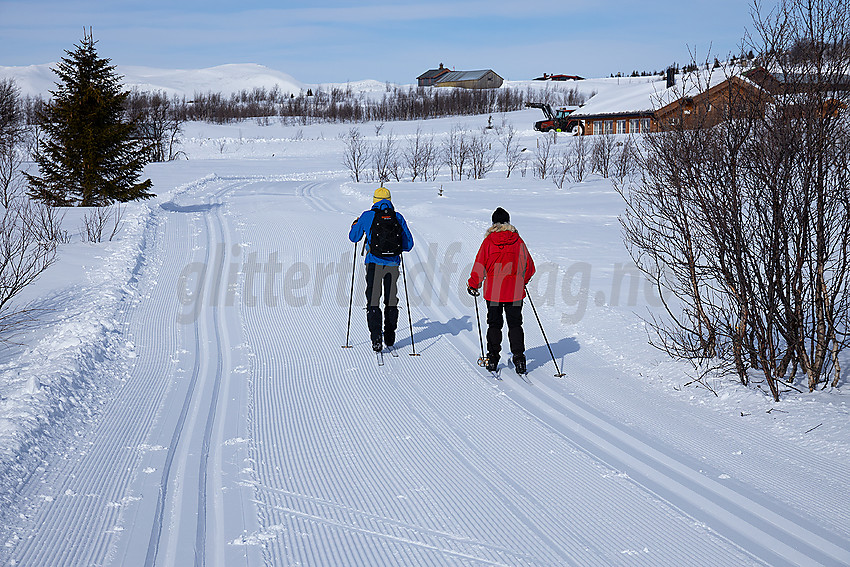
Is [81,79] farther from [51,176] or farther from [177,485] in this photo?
[177,485]

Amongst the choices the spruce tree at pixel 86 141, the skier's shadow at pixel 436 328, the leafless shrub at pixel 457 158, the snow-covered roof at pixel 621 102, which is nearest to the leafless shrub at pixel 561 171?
the leafless shrub at pixel 457 158

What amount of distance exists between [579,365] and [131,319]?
5.79 m

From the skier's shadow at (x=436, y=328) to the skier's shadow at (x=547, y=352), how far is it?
3.80 ft

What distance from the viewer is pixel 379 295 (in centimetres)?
A: 757

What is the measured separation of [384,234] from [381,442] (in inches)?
116

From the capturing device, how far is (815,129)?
5254mm

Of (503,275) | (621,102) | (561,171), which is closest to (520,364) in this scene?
(503,275)

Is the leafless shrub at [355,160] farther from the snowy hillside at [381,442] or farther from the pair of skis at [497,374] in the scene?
the pair of skis at [497,374]

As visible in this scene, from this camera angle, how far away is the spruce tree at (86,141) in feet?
66.9

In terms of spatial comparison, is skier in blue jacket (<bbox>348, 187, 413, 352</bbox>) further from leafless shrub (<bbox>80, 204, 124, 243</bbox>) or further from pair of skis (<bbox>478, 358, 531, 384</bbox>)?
leafless shrub (<bbox>80, 204, 124, 243</bbox>)

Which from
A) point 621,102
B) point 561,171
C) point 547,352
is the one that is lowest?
point 547,352

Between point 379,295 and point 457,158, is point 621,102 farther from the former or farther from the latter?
point 379,295

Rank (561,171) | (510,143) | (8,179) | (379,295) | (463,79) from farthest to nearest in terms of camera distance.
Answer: (463,79) → (510,143) → (561,171) → (8,179) → (379,295)

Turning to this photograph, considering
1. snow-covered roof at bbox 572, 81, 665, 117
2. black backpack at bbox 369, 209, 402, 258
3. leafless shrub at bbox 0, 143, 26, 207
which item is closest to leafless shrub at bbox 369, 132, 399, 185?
leafless shrub at bbox 0, 143, 26, 207
